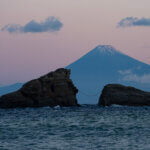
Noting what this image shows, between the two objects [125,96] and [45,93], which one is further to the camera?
[125,96]

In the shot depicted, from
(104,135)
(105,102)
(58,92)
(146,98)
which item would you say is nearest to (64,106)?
(58,92)

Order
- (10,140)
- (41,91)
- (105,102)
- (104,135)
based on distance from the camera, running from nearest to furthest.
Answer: (10,140) → (104,135) → (41,91) → (105,102)

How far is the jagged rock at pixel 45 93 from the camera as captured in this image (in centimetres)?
14462

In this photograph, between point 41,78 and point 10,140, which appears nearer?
point 10,140

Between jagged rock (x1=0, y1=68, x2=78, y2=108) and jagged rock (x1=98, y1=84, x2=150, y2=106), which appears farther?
jagged rock (x1=98, y1=84, x2=150, y2=106)

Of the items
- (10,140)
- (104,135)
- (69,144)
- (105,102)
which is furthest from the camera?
(105,102)

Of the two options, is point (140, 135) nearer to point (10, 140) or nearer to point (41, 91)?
point (10, 140)

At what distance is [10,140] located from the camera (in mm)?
42906

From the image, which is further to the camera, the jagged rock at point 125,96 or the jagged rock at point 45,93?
the jagged rock at point 125,96

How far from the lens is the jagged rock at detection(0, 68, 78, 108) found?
14462 cm

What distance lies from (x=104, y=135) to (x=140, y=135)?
356 cm

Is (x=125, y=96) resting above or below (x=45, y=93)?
below

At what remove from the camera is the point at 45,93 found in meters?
148

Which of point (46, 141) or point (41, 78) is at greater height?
point (41, 78)
